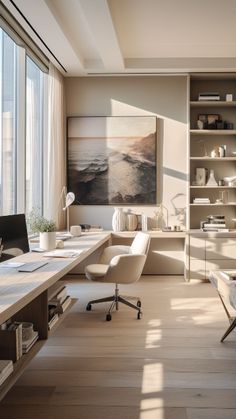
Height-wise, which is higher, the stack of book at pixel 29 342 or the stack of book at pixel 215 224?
the stack of book at pixel 215 224

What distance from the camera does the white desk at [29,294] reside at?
71.6 inches

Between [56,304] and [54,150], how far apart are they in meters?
2.96

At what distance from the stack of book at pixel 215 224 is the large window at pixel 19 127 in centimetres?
222

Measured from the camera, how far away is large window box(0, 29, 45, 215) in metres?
4.29

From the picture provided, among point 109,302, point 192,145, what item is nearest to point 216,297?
point 109,302

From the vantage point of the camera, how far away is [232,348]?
10.4 ft

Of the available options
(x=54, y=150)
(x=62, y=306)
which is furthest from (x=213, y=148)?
(x=62, y=306)

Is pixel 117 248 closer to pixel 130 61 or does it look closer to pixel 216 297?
pixel 216 297

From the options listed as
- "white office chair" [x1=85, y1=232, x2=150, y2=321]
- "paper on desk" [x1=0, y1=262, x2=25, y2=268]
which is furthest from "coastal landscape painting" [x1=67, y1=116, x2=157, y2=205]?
"paper on desk" [x1=0, y1=262, x2=25, y2=268]

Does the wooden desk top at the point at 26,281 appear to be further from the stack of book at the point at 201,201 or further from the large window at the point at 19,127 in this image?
the stack of book at the point at 201,201

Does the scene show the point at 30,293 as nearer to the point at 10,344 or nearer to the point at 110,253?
the point at 10,344

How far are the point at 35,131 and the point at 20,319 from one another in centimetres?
329

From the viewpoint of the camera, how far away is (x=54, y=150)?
5.48m

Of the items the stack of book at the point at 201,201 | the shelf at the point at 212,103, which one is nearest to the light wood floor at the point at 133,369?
the stack of book at the point at 201,201
